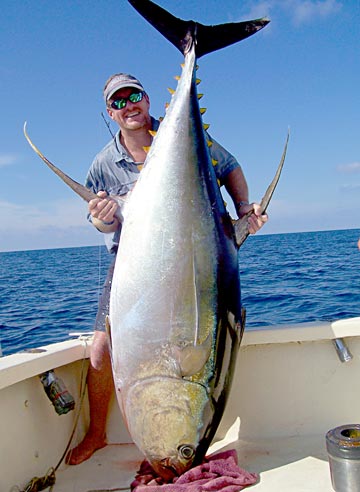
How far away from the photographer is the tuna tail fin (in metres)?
2.48

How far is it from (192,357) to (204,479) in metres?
0.52

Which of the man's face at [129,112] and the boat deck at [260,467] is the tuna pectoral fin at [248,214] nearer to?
the man's face at [129,112]

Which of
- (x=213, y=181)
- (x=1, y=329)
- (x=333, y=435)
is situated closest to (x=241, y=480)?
(x=333, y=435)

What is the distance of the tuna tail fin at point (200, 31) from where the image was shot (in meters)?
2.48

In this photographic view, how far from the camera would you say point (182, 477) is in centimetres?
212

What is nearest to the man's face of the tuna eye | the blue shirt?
the blue shirt

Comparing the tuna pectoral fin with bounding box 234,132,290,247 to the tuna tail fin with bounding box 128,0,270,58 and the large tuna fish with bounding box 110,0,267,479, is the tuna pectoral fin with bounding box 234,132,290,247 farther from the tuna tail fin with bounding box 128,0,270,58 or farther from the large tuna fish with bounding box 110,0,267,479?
the tuna tail fin with bounding box 128,0,270,58

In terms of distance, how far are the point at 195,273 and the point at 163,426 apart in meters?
0.61

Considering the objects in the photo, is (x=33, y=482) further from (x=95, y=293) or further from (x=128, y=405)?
(x=95, y=293)

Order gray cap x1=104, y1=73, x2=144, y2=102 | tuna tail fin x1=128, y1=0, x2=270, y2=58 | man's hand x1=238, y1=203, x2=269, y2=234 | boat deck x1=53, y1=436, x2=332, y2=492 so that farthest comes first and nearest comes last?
gray cap x1=104, y1=73, x2=144, y2=102, tuna tail fin x1=128, y1=0, x2=270, y2=58, man's hand x1=238, y1=203, x2=269, y2=234, boat deck x1=53, y1=436, x2=332, y2=492

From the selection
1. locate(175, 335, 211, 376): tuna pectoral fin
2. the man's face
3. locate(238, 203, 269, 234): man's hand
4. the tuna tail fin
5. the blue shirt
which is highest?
the tuna tail fin

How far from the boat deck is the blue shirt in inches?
41.1

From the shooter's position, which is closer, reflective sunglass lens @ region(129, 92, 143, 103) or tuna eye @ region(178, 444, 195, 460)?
tuna eye @ region(178, 444, 195, 460)

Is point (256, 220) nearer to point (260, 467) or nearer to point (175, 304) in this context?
point (175, 304)
